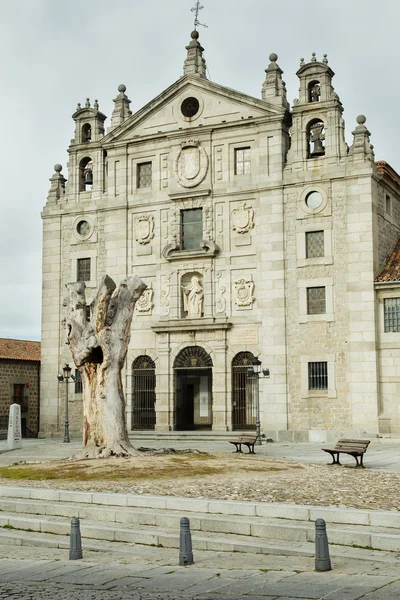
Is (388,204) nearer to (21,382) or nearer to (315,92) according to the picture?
(315,92)

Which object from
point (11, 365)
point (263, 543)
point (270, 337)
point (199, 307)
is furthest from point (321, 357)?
point (263, 543)

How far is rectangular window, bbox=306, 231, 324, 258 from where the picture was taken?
37062mm

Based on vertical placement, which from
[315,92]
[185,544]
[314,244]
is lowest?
[185,544]

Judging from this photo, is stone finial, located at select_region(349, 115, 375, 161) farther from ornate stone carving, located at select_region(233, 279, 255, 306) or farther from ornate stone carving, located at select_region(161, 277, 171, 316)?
ornate stone carving, located at select_region(161, 277, 171, 316)

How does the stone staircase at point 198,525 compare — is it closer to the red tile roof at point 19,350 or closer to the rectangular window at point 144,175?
the rectangular window at point 144,175

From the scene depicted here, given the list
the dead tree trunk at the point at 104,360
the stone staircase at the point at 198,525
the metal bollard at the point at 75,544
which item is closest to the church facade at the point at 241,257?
the dead tree trunk at the point at 104,360

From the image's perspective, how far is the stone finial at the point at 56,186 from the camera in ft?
144

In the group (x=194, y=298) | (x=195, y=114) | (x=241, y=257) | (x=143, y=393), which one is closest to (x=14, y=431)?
(x=143, y=393)

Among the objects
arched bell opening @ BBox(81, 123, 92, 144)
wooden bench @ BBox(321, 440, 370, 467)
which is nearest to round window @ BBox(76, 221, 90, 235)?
arched bell opening @ BBox(81, 123, 92, 144)

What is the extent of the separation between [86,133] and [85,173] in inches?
85.6

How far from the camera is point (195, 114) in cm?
4038

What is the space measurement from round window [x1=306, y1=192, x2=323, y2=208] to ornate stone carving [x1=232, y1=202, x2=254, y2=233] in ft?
8.88

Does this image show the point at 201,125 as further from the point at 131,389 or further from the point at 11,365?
the point at 11,365

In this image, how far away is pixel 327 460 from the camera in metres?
25.4
